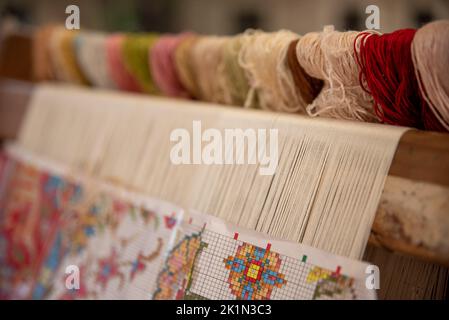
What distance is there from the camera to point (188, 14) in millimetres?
3436

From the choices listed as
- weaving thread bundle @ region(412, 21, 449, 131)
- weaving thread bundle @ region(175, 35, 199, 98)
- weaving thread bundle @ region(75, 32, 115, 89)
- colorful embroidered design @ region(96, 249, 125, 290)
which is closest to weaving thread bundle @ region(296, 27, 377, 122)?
weaving thread bundle @ region(412, 21, 449, 131)

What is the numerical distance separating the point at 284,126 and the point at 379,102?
0.60 feet

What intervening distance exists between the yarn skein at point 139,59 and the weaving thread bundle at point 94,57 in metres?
0.11

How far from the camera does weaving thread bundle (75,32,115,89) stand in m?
1.66

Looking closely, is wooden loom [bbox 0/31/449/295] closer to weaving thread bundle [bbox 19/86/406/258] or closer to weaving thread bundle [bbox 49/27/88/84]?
weaving thread bundle [bbox 19/86/406/258]

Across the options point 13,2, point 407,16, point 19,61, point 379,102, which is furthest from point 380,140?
point 13,2

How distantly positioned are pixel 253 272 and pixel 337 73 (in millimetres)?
371

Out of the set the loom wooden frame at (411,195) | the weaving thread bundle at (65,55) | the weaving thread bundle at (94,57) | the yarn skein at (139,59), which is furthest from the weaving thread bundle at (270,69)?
the weaving thread bundle at (65,55)

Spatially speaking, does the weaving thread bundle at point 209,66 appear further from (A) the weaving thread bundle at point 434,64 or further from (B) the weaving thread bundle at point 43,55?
(B) the weaving thread bundle at point 43,55

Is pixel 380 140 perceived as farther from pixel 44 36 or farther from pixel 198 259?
pixel 44 36

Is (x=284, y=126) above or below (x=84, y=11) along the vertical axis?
below

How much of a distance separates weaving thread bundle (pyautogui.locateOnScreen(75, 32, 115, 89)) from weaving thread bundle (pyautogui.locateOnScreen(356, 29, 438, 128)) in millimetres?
955

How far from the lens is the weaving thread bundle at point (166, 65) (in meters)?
1.41

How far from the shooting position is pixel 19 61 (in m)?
2.05
